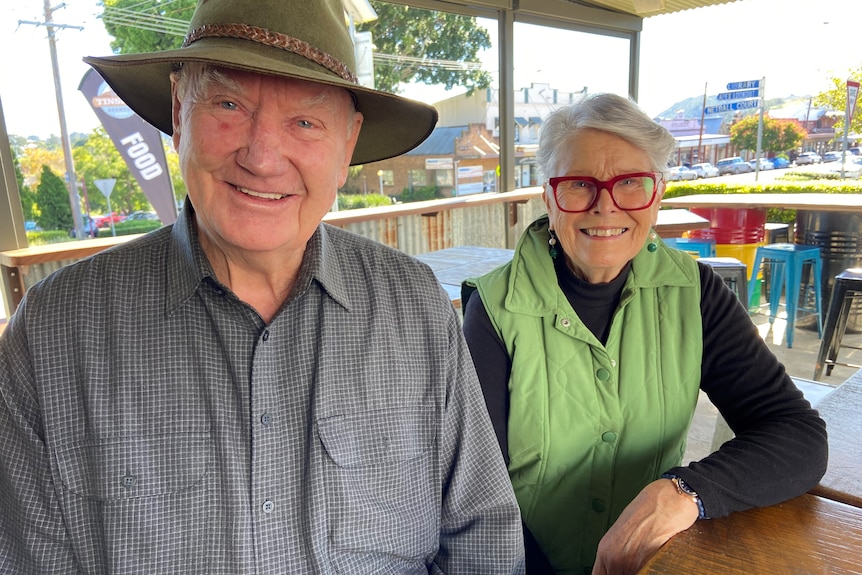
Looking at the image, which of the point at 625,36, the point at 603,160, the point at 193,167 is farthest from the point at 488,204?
the point at 193,167

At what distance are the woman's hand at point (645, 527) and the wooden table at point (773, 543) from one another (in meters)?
0.03

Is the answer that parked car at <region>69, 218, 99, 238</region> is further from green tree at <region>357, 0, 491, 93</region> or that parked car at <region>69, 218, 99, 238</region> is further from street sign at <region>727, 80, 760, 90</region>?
street sign at <region>727, 80, 760, 90</region>

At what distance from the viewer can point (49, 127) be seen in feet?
12.3

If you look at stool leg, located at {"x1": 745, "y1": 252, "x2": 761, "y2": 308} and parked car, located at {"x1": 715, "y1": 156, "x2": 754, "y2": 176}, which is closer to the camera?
stool leg, located at {"x1": 745, "y1": 252, "x2": 761, "y2": 308}

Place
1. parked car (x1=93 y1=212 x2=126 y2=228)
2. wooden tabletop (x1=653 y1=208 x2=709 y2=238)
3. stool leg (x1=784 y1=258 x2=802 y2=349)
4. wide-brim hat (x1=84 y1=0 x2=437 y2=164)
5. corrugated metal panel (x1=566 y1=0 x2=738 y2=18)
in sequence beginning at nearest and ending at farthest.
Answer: wide-brim hat (x1=84 y1=0 x2=437 y2=164) → parked car (x1=93 y1=212 x2=126 y2=228) → wooden tabletop (x1=653 y1=208 x2=709 y2=238) → stool leg (x1=784 y1=258 x2=802 y2=349) → corrugated metal panel (x1=566 y1=0 x2=738 y2=18)

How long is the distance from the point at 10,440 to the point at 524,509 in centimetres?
103

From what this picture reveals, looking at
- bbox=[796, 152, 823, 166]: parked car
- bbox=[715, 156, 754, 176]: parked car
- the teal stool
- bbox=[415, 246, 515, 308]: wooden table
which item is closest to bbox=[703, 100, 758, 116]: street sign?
bbox=[715, 156, 754, 176]: parked car

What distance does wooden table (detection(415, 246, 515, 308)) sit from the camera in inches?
124

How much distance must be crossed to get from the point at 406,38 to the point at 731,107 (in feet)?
18.9

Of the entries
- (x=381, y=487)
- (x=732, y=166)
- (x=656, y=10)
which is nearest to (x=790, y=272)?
(x=656, y=10)

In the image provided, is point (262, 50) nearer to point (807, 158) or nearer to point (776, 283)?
point (776, 283)

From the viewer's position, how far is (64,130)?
3.82 meters

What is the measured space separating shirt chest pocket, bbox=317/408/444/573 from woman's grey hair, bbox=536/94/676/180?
0.74 meters

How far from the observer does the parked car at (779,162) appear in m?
9.16
